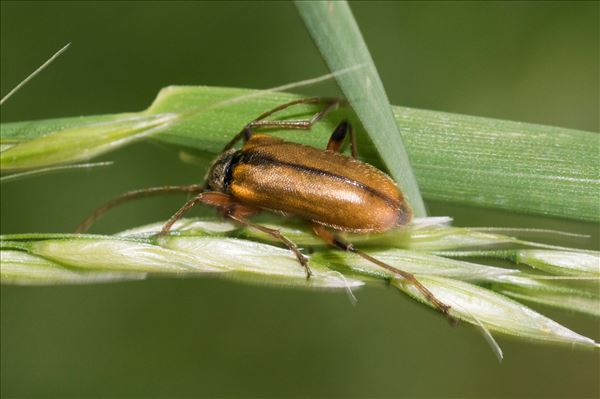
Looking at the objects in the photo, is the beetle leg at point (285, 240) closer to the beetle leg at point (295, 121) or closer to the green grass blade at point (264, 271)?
the green grass blade at point (264, 271)

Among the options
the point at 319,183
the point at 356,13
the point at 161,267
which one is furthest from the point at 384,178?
the point at 356,13

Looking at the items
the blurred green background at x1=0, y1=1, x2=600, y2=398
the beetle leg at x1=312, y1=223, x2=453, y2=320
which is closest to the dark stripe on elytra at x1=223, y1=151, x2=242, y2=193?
the beetle leg at x1=312, y1=223, x2=453, y2=320

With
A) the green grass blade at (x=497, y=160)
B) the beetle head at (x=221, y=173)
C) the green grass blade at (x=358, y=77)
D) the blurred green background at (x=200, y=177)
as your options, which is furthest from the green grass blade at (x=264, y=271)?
the blurred green background at (x=200, y=177)

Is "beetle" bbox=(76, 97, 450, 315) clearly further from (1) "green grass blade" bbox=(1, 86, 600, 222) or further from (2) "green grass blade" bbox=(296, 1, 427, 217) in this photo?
(2) "green grass blade" bbox=(296, 1, 427, 217)

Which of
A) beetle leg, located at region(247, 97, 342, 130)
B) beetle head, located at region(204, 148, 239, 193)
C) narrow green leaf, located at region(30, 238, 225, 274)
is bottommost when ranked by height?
narrow green leaf, located at region(30, 238, 225, 274)

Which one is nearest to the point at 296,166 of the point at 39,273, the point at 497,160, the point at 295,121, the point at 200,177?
the point at 295,121

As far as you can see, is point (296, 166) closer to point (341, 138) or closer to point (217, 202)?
point (341, 138)
